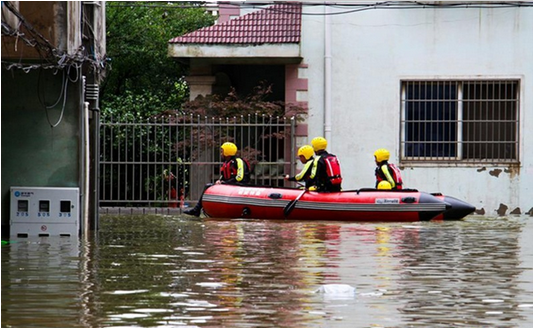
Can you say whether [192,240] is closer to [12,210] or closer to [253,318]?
[12,210]

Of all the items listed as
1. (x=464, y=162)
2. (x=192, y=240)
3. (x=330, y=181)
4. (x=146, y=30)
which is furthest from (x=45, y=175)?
(x=146, y=30)

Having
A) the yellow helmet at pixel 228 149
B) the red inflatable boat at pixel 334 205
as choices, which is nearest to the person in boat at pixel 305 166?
the red inflatable boat at pixel 334 205

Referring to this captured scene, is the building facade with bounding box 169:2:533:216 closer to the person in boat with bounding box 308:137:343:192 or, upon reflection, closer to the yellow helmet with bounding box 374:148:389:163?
the yellow helmet with bounding box 374:148:389:163

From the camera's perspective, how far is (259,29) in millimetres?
27875

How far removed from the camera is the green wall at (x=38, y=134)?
17453 mm

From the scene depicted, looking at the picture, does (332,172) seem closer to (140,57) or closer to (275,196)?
(275,196)

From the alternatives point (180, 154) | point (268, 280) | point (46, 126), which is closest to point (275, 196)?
point (180, 154)

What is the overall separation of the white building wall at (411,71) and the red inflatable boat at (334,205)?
358cm

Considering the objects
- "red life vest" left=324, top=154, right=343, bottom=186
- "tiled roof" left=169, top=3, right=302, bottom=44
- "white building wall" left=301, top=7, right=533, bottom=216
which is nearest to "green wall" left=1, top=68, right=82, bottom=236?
"red life vest" left=324, top=154, right=343, bottom=186

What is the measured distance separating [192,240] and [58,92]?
2.91 metres

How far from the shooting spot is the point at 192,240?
17.4m

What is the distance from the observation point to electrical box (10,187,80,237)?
17.2 metres

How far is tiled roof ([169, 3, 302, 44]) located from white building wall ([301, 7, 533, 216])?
0.42m

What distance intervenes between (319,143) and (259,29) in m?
4.12
